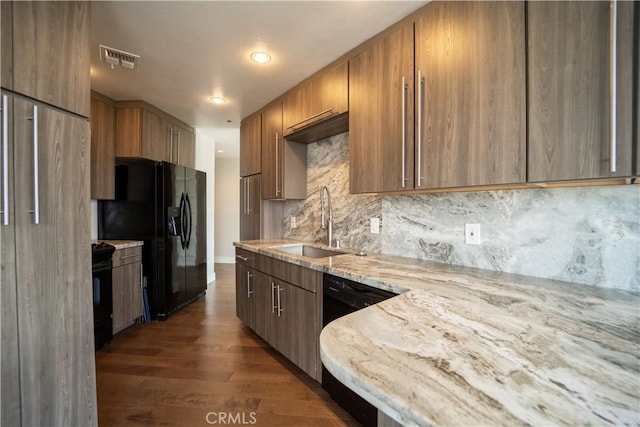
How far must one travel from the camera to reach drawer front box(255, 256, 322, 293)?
188 centimetres

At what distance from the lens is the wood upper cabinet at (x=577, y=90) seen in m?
0.92

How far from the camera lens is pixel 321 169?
9.46 feet

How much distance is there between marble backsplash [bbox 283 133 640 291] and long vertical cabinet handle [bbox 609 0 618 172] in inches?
15.0

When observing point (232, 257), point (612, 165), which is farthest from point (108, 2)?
point (232, 257)

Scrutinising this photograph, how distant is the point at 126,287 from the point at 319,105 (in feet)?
8.79

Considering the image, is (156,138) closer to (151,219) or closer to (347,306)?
(151,219)

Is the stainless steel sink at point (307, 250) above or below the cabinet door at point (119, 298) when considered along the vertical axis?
above

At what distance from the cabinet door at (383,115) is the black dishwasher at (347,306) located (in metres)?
0.64

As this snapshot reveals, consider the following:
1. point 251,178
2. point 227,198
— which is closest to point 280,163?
point 251,178

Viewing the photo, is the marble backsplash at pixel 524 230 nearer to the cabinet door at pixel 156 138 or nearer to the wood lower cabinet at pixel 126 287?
the wood lower cabinet at pixel 126 287

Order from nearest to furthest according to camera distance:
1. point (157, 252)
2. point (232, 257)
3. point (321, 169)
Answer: point (321, 169)
point (157, 252)
point (232, 257)

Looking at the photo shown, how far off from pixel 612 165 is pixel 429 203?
0.99 metres

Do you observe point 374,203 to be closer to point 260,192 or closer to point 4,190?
point 260,192

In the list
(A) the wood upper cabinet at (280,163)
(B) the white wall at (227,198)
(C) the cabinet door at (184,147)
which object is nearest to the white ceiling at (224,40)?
(A) the wood upper cabinet at (280,163)
